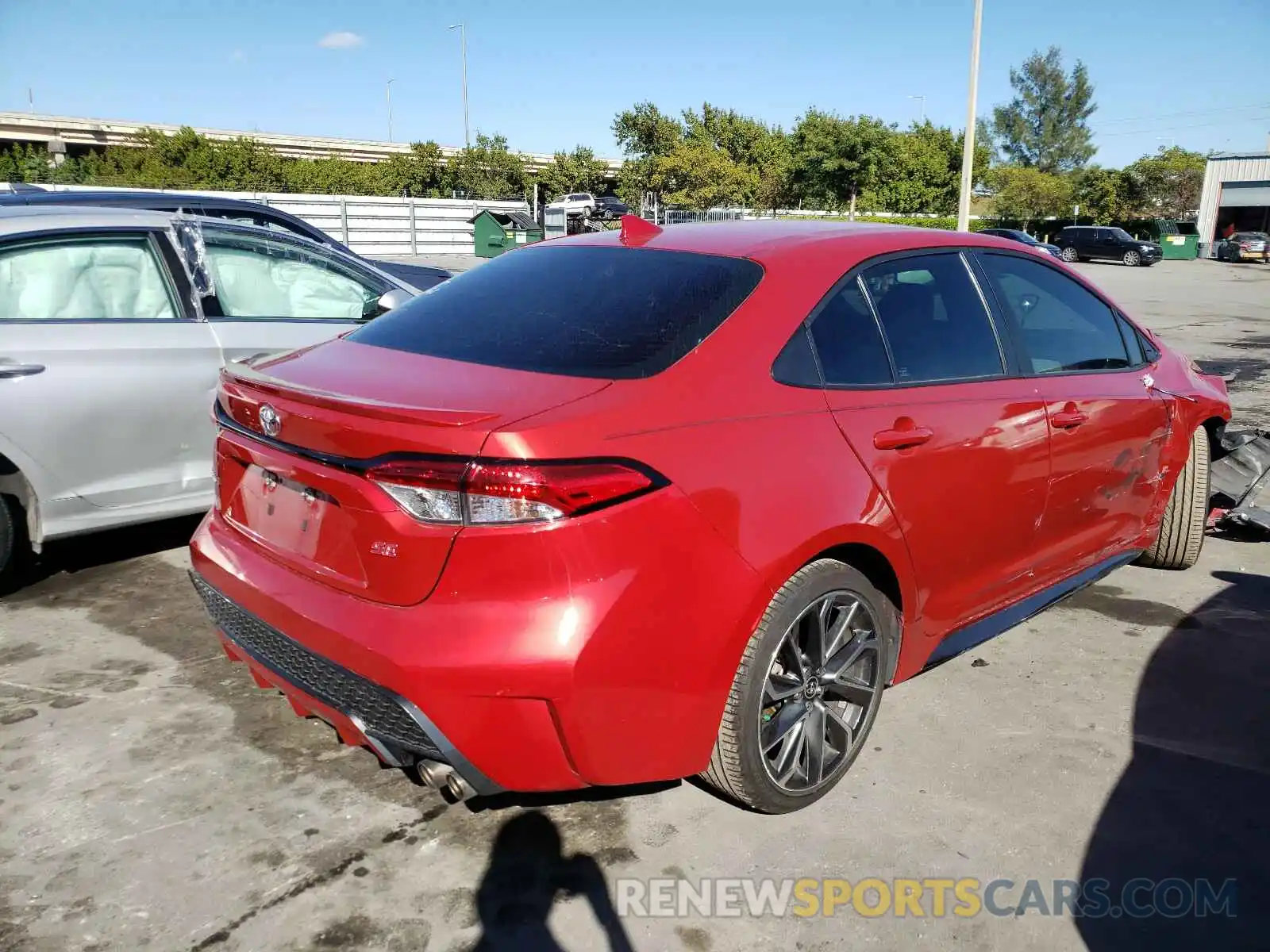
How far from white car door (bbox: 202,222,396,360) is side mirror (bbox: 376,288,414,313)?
10cm

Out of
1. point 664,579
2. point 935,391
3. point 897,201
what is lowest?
point 664,579

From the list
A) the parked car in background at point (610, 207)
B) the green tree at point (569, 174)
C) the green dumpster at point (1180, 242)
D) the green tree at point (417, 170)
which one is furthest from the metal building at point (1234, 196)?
the green tree at point (417, 170)

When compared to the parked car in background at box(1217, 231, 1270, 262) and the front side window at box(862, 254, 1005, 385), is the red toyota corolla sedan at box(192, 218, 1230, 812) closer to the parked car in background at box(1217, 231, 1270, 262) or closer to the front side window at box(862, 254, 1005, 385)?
the front side window at box(862, 254, 1005, 385)

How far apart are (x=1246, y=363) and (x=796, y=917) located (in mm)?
12066

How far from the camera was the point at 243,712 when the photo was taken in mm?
3373

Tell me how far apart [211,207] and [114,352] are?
3.29 meters

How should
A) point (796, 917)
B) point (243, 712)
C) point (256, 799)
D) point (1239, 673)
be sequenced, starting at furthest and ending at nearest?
point (1239, 673)
point (243, 712)
point (256, 799)
point (796, 917)

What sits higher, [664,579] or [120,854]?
[664,579]

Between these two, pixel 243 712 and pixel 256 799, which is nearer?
pixel 256 799

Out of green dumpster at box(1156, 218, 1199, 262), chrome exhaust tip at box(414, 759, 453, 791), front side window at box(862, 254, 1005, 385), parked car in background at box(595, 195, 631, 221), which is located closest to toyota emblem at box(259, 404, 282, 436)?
chrome exhaust tip at box(414, 759, 453, 791)

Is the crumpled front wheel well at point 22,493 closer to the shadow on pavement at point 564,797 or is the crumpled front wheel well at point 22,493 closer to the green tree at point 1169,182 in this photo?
the shadow on pavement at point 564,797

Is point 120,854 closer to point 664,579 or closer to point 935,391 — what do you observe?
point 664,579

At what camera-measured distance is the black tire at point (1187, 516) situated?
14.9ft

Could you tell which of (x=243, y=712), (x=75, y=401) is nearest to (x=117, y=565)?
(x=75, y=401)
